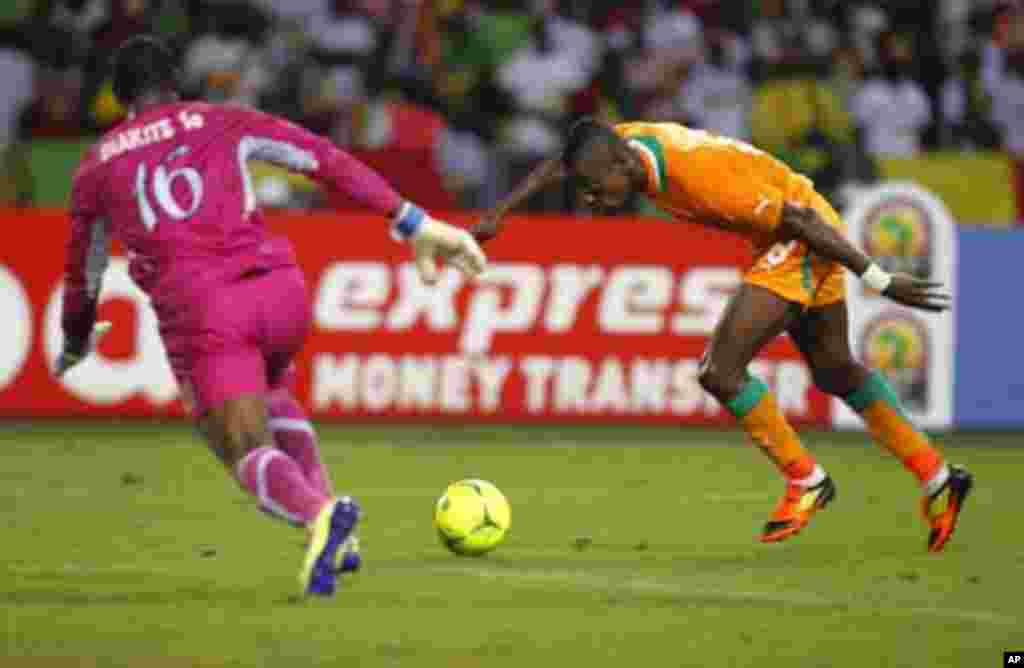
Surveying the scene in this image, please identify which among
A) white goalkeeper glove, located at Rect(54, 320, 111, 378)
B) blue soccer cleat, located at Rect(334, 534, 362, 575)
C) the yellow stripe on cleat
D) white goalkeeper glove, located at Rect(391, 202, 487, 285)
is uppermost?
white goalkeeper glove, located at Rect(391, 202, 487, 285)

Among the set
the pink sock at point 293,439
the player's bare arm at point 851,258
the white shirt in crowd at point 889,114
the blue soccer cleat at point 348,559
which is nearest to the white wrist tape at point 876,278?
the player's bare arm at point 851,258

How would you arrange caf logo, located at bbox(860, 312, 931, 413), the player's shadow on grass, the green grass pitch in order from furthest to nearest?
caf logo, located at bbox(860, 312, 931, 413) → the player's shadow on grass → the green grass pitch

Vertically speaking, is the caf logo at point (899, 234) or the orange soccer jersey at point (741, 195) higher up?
the orange soccer jersey at point (741, 195)

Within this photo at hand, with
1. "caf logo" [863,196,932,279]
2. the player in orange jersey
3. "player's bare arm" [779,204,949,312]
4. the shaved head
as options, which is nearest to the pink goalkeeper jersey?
the shaved head

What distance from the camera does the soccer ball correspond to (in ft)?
31.6

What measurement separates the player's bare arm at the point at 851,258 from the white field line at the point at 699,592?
5.92 ft

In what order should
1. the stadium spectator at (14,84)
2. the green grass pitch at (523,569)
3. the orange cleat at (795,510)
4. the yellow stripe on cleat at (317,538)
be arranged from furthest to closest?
the stadium spectator at (14,84), the orange cleat at (795,510), the yellow stripe on cleat at (317,538), the green grass pitch at (523,569)

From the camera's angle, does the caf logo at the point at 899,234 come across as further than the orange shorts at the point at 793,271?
Yes

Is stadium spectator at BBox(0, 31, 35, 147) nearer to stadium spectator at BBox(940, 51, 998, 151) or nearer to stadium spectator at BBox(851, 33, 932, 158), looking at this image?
stadium spectator at BBox(851, 33, 932, 158)

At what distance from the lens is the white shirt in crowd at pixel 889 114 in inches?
782

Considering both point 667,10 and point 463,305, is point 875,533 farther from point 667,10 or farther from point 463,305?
point 667,10

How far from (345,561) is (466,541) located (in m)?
1.14

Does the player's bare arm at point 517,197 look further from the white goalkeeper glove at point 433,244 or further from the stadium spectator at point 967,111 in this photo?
the stadium spectator at point 967,111

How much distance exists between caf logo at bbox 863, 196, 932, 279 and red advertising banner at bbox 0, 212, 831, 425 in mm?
900
